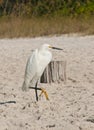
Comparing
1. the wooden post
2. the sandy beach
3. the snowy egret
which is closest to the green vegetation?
the sandy beach

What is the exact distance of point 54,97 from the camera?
7.82 m

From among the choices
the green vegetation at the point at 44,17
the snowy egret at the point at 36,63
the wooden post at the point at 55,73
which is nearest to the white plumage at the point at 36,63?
the snowy egret at the point at 36,63

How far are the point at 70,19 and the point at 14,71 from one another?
9404 millimetres

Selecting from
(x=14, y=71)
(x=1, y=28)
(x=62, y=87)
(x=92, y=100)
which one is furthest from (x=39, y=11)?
(x=92, y=100)

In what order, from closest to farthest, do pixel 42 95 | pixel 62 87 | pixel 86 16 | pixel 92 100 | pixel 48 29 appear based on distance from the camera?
pixel 92 100 < pixel 42 95 < pixel 62 87 < pixel 48 29 < pixel 86 16

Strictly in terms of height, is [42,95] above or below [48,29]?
above

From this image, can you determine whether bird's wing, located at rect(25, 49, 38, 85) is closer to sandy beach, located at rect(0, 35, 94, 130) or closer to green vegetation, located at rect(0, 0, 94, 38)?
sandy beach, located at rect(0, 35, 94, 130)

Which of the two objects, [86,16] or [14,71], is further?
[86,16]

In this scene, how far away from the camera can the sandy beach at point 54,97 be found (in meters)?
6.12

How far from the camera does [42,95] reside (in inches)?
314

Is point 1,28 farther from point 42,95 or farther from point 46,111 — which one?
point 46,111

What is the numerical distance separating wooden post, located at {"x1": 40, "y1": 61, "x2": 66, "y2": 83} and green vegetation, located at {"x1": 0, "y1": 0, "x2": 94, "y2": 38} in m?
8.09

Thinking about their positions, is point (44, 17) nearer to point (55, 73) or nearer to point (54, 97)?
point (55, 73)

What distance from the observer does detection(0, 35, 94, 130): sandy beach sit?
6.12 m
